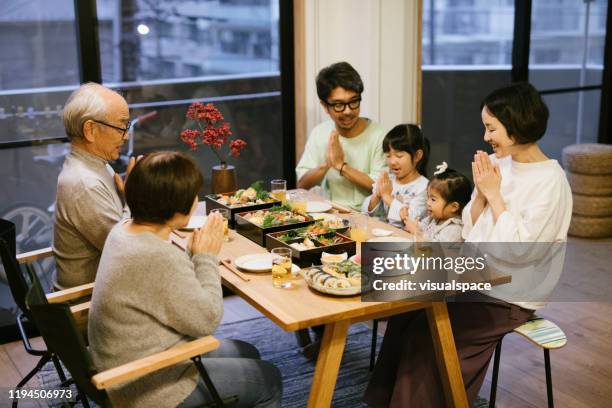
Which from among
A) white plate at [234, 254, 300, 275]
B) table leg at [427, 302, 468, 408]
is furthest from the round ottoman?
white plate at [234, 254, 300, 275]

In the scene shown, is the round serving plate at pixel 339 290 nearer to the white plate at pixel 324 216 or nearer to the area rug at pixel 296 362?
the white plate at pixel 324 216

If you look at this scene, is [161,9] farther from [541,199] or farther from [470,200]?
[541,199]

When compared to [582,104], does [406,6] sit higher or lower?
higher

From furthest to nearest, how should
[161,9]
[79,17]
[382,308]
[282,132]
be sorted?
[282,132], [161,9], [79,17], [382,308]

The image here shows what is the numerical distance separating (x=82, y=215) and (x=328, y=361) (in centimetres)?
107

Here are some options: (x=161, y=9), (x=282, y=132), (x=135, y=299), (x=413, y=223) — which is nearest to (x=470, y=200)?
(x=413, y=223)

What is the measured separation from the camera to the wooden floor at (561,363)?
118 inches

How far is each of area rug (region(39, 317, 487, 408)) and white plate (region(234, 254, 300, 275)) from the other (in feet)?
2.48

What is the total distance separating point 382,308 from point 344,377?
1.12m

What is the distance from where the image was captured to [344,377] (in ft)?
10.5

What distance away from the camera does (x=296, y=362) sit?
11.0ft

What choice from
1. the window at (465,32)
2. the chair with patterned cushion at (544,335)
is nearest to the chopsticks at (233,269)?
the chair with patterned cushion at (544,335)

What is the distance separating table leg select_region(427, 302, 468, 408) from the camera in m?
2.41

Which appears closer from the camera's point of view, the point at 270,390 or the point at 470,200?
the point at 270,390
